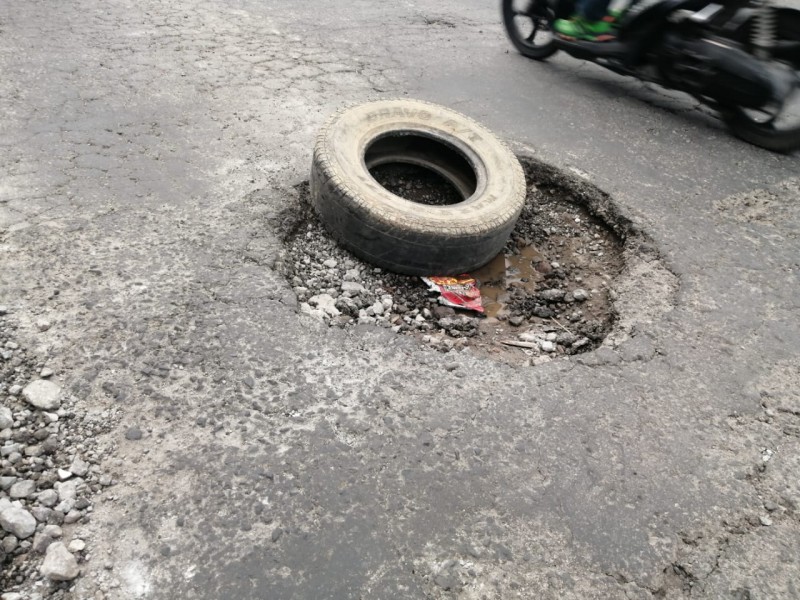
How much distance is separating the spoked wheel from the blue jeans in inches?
14.7

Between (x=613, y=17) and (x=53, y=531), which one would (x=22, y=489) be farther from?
(x=613, y=17)

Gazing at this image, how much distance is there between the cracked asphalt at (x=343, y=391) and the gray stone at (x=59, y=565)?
42mm

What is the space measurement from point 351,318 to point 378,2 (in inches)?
180

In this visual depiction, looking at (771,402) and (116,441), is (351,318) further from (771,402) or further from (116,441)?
(771,402)

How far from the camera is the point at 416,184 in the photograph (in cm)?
364

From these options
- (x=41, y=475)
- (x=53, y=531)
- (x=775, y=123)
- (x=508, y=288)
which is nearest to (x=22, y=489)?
(x=41, y=475)

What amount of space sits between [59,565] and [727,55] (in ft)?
16.2

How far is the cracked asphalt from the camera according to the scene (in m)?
1.79

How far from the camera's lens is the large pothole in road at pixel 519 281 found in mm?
2705

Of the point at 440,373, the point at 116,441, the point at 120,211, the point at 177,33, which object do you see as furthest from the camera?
the point at 177,33

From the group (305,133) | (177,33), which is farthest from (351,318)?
(177,33)

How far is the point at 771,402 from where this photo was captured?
97.7 inches

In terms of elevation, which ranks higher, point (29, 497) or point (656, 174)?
point (656, 174)

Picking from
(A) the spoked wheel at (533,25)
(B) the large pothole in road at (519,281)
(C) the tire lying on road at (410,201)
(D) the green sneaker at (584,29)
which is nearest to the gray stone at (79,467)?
(B) the large pothole in road at (519,281)
